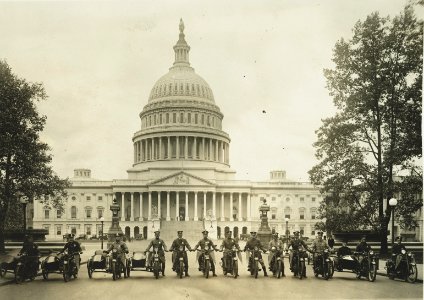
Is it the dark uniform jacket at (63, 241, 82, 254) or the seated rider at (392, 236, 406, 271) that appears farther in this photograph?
the dark uniform jacket at (63, 241, 82, 254)

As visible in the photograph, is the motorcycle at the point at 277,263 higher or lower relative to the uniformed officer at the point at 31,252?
lower

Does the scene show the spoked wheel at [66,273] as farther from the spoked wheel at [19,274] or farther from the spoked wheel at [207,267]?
the spoked wheel at [207,267]

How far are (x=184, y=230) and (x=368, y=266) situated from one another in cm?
5808

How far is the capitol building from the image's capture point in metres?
101

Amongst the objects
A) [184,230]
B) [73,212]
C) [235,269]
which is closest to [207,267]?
[235,269]

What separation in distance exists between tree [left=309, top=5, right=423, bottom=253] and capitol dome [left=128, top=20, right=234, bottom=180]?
74.5 meters

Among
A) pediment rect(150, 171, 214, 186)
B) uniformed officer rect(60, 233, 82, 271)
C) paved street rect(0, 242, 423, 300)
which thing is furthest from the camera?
pediment rect(150, 171, 214, 186)

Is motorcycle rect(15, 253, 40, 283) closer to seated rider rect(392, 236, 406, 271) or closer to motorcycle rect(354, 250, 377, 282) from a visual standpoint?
motorcycle rect(354, 250, 377, 282)

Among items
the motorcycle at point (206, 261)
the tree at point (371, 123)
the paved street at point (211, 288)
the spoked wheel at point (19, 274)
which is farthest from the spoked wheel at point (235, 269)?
the tree at point (371, 123)

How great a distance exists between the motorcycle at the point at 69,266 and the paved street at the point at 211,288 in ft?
1.25

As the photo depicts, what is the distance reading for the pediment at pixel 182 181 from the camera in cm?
10056

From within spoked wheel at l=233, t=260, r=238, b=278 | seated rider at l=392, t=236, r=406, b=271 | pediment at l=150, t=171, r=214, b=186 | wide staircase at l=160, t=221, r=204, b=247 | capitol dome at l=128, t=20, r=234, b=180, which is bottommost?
wide staircase at l=160, t=221, r=204, b=247

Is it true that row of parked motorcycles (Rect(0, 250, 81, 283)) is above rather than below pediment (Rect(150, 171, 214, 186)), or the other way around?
below

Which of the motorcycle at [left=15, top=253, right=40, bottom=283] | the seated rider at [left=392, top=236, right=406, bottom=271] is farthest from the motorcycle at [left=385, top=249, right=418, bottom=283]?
the motorcycle at [left=15, top=253, right=40, bottom=283]
